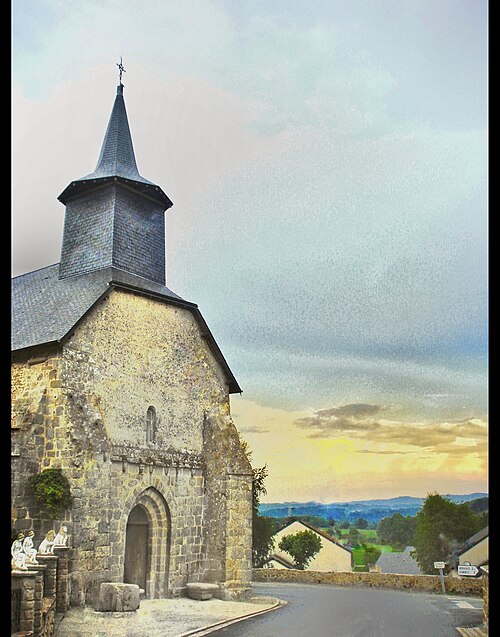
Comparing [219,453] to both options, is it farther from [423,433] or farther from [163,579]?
[423,433]

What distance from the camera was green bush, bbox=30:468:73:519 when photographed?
9.35m

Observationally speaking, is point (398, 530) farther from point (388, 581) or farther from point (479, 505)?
point (388, 581)

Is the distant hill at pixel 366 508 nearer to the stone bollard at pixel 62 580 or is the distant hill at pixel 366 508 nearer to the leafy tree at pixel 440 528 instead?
the leafy tree at pixel 440 528

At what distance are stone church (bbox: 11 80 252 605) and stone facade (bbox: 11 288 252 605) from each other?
2 cm

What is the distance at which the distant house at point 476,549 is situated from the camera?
8.20m

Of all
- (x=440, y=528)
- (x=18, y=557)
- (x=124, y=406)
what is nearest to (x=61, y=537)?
(x=18, y=557)

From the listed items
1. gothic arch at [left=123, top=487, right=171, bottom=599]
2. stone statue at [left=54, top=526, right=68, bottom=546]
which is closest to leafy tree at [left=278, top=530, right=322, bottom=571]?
gothic arch at [left=123, top=487, right=171, bottom=599]

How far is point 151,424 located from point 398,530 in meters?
4.05

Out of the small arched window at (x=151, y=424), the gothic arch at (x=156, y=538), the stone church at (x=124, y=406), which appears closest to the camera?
the stone church at (x=124, y=406)

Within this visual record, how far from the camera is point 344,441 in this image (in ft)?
28.9

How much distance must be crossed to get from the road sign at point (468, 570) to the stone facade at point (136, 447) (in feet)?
12.5

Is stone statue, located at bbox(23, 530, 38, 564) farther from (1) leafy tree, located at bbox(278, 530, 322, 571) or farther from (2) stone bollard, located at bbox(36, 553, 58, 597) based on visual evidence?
(1) leafy tree, located at bbox(278, 530, 322, 571)

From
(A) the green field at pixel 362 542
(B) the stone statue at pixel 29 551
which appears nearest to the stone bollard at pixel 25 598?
(B) the stone statue at pixel 29 551

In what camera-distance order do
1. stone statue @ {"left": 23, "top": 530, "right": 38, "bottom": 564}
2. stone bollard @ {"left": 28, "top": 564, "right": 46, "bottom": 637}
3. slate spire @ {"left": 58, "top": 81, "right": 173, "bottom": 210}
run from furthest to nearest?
slate spire @ {"left": 58, "top": 81, "right": 173, "bottom": 210} < stone statue @ {"left": 23, "top": 530, "right": 38, "bottom": 564} < stone bollard @ {"left": 28, "top": 564, "right": 46, "bottom": 637}
